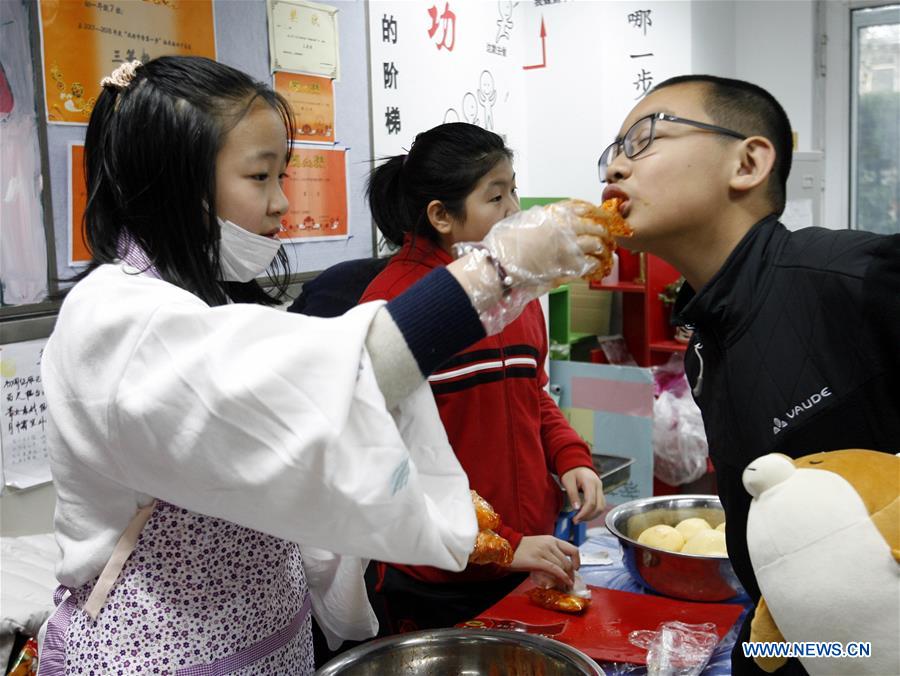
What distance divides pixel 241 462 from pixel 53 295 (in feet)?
5.27

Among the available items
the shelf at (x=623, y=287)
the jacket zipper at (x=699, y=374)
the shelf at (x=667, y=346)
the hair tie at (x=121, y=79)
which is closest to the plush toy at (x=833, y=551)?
the jacket zipper at (x=699, y=374)

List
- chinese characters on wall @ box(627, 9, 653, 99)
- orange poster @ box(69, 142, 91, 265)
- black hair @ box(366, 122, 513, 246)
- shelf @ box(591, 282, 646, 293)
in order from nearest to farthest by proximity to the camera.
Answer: black hair @ box(366, 122, 513, 246)
orange poster @ box(69, 142, 91, 265)
shelf @ box(591, 282, 646, 293)
chinese characters on wall @ box(627, 9, 653, 99)

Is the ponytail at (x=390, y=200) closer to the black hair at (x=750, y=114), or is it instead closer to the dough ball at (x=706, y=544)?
the black hair at (x=750, y=114)

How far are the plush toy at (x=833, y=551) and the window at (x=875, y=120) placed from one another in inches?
193

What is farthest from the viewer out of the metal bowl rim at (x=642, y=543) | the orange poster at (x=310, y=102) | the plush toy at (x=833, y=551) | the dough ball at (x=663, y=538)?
the orange poster at (x=310, y=102)

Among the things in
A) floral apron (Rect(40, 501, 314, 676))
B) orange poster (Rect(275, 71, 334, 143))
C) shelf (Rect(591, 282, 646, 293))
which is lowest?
floral apron (Rect(40, 501, 314, 676))

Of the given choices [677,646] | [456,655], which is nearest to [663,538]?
[677,646]

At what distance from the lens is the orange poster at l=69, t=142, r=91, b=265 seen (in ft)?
7.38

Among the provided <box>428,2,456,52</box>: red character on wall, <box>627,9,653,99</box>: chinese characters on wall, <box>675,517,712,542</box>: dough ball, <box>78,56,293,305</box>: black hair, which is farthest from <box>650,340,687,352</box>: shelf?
Result: <box>78,56,293,305</box>: black hair

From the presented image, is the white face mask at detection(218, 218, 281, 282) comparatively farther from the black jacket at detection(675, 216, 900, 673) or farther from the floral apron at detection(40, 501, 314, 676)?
the black jacket at detection(675, 216, 900, 673)

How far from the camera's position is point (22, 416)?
7.26ft

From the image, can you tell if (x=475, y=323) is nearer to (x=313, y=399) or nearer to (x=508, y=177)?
(x=313, y=399)

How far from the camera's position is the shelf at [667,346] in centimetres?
411

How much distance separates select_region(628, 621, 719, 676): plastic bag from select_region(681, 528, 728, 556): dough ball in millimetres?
189
